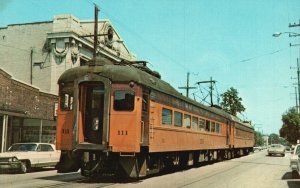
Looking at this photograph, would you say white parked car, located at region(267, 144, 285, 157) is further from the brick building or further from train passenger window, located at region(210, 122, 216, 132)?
train passenger window, located at region(210, 122, 216, 132)

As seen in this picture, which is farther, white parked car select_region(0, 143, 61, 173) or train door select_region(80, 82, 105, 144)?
white parked car select_region(0, 143, 61, 173)

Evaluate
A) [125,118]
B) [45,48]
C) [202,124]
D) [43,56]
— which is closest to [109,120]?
[125,118]

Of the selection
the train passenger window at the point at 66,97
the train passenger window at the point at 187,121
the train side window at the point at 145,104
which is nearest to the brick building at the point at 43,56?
the train passenger window at the point at 187,121

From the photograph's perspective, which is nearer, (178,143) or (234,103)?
(178,143)

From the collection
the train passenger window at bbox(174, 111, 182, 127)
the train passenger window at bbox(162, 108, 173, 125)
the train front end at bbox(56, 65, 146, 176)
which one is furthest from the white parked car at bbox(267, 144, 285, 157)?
the train front end at bbox(56, 65, 146, 176)

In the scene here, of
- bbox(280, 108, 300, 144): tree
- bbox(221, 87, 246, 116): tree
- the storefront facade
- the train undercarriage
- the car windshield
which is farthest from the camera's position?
bbox(221, 87, 246, 116): tree

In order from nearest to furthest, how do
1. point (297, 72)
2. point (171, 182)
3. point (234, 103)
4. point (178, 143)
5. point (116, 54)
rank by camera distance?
1. point (171, 182)
2. point (178, 143)
3. point (116, 54)
4. point (297, 72)
5. point (234, 103)

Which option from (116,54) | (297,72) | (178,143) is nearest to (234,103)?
(297,72)

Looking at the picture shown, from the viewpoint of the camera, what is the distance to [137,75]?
1391 cm

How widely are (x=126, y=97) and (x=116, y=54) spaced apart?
27.4 meters

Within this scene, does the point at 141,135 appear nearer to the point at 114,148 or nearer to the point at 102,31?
the point at 114,148

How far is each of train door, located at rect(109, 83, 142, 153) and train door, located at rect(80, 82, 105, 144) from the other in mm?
588

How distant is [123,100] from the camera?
13758mm

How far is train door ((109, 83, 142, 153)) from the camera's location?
1333 cm
